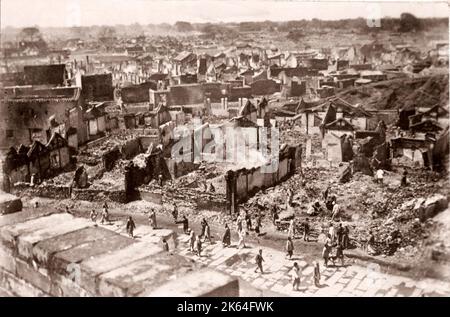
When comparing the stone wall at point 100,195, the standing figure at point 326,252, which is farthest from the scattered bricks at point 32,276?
the stone wall at point 100,195

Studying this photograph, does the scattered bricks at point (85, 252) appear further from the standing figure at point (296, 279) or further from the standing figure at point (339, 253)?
the standing figure at point (339, 253)

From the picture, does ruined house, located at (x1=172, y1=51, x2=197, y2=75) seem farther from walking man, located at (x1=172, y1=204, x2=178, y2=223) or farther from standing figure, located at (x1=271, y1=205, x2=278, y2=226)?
standing figure, located at (x1=271, y1=205, x2=278, y2=226)

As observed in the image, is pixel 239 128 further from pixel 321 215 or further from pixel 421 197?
pixel 421 197

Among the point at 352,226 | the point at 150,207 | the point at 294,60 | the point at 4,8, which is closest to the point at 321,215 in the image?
the point at 352,226

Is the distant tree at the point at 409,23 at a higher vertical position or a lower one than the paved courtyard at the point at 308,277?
higher

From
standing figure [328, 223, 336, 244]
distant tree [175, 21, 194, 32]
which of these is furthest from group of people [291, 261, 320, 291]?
distant tree [175, 21, 194, 32]

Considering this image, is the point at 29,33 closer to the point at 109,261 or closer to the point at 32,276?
the point at 32,276

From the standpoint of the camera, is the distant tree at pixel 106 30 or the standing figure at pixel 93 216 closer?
the standing figure at pixel 93 216
